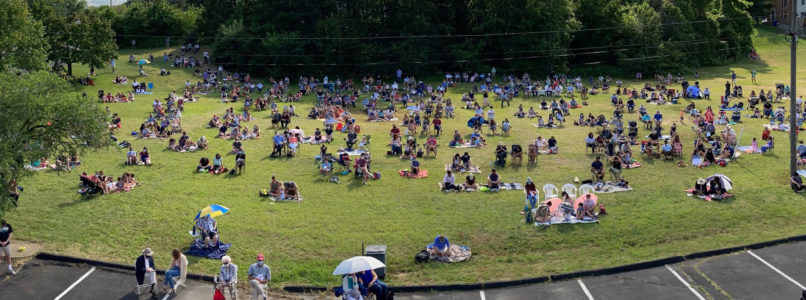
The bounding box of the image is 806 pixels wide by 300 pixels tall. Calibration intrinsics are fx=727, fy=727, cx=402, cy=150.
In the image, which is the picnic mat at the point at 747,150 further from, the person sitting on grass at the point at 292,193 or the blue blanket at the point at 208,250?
the blue blanket at the point at 208,250

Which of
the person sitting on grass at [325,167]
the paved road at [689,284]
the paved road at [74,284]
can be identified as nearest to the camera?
the paved road at [689,284]

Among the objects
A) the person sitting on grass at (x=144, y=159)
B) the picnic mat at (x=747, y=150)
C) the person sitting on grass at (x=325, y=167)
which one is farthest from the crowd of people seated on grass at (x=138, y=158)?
the picnic mat at (x=747, y=150)

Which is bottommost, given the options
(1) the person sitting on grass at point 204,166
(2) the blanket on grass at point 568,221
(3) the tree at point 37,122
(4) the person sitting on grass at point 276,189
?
(2) the blanket on grass at point 568,221

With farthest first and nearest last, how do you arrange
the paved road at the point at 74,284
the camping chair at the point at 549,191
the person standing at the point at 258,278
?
the camping chair at the point at 549,191, the paved road at the point at 74,284, the person standing at the point at 258,278

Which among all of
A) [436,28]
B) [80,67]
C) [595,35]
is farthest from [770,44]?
[80,67]

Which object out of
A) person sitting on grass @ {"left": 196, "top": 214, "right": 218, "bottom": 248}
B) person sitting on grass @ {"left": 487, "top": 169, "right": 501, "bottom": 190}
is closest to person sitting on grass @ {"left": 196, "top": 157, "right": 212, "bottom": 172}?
person sitting on grass @ {"left": 196, "top": 214, "right": 218, "bottom": 248}

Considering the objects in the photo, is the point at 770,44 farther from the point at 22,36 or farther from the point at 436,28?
the point at 22,36

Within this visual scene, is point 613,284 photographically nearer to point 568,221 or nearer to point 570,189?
point 568,221

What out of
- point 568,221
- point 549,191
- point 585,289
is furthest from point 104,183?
point 585,289

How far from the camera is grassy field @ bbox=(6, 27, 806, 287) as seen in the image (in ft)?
66.9

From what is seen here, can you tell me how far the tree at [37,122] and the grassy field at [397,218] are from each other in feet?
8.77

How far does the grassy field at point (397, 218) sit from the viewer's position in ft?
66.9

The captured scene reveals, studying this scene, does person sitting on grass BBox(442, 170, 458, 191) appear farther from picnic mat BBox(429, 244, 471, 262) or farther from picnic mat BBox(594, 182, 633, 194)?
picnic mat BBox(429, 244, 471, 262)

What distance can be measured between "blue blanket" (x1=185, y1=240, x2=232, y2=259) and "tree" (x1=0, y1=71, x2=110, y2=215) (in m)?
4.85
